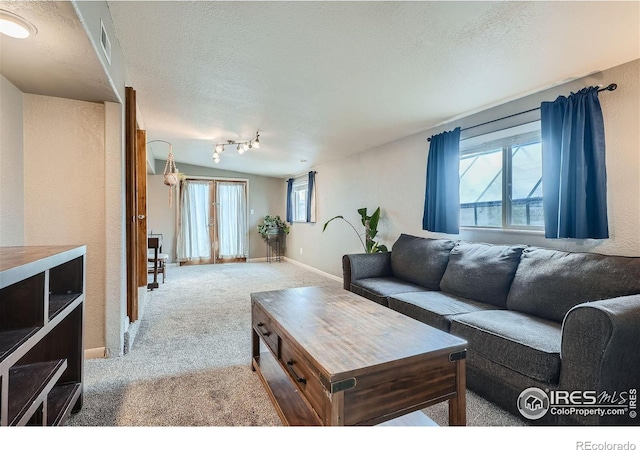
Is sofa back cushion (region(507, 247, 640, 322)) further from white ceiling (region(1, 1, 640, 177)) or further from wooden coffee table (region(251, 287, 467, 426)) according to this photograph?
white ceiling (region(1, 1, 640, 177))

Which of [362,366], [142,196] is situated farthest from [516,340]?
[142,196]

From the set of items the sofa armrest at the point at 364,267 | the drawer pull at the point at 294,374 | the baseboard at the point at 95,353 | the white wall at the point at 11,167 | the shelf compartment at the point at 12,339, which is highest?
the white wall at the point at 11,167

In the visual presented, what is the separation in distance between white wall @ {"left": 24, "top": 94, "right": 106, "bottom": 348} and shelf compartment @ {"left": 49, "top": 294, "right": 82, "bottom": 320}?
857mm

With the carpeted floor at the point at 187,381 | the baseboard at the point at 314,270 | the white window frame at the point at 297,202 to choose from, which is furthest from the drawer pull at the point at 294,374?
the white window frame at the point at 297,202

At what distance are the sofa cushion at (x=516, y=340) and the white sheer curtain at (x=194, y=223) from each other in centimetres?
618

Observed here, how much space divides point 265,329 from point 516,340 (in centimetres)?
138

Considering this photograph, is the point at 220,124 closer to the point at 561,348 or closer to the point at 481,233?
the point at 481,233

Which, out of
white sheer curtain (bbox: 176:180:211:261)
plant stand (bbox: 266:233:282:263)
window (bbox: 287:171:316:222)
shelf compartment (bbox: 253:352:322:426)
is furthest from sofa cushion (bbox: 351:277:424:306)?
white sheer curtain (bbox: 176:180:211:261)

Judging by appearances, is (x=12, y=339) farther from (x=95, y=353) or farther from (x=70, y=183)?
(x=70, y=183)

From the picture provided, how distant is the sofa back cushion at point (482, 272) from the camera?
2.24 metres

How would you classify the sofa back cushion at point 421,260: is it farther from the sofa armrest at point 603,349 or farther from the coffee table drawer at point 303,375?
the coffee table drawer at point 303,375

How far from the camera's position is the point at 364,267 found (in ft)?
10.8

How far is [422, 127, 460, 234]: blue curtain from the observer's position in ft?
10.2
